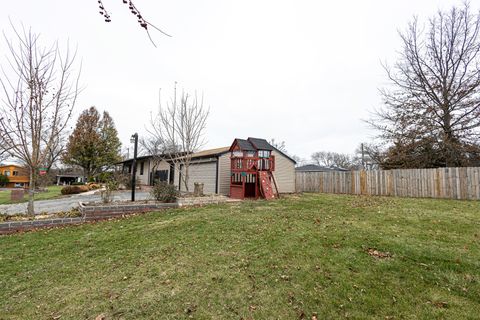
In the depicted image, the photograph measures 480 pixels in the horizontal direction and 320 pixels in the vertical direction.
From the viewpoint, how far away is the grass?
2.51m

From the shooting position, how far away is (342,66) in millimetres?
10188

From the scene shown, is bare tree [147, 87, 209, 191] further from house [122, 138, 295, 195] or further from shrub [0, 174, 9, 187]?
shrub [0, 174, 9, 187]

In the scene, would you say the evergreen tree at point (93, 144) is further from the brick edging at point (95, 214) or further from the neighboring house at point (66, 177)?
the brick edging at point (95, 214)

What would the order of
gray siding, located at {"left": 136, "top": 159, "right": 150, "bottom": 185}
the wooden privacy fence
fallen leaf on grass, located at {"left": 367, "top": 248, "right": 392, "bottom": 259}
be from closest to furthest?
fallen leaf on grass, located at {"left": 367, "top": 248, "right": 392, "bottom": 259} → the wooden privacy fence → gray siding, located at {"left": 136, "top": 159, "right": 150, "bottom": 185}

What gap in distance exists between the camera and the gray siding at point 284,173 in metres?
15.3

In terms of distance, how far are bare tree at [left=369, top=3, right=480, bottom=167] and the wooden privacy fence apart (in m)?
3.23

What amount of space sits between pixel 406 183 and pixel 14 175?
55367 mm

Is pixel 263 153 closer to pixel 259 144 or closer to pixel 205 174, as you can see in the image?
pixel 259 144

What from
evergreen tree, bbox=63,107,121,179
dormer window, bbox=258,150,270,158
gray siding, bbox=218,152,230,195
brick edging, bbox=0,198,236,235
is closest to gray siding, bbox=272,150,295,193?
dormer window, bbox=258,150,270,158

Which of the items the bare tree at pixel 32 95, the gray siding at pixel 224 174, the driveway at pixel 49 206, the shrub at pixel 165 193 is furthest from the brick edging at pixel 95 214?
the gray siding at pixel 224 174

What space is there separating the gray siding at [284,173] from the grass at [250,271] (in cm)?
962

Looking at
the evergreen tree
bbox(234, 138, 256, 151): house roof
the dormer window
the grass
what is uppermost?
the evergreen tree

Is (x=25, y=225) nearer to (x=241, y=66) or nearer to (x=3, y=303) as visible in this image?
(x=3, y=303)

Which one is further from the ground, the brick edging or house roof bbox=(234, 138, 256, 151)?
house roof bbox=(234, 138, 256, 151)
